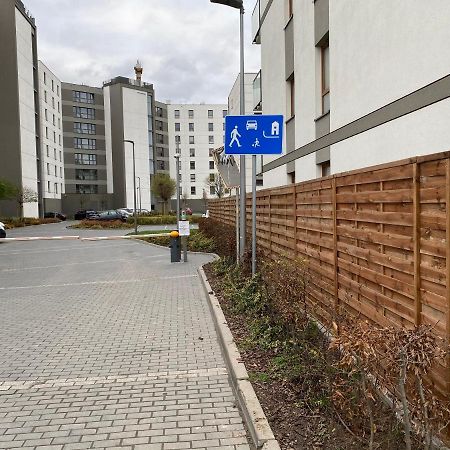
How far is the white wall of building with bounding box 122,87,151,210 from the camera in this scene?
7519 centimetres

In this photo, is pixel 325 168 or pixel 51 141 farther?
pixel 51 141

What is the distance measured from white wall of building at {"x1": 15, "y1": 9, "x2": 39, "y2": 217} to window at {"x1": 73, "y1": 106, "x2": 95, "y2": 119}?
19006mm

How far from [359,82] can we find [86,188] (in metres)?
71.5

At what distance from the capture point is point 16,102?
4941cm

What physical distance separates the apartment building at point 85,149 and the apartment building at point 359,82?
6278 cm

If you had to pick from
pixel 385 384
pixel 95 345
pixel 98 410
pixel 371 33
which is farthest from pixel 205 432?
pixel 371 33

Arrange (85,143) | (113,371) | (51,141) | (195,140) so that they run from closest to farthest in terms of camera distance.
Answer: (113,371), (51,141), (85,143), (195,140)

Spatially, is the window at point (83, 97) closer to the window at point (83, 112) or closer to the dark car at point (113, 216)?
the window at point (83, 112)

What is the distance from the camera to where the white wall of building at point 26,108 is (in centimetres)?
5059

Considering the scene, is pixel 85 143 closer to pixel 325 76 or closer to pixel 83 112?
pixel 83 112

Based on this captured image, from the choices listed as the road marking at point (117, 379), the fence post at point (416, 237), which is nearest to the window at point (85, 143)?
the road marking at point (117, 379)

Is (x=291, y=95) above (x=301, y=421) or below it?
above

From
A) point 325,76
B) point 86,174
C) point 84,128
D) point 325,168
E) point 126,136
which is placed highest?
point 84,128

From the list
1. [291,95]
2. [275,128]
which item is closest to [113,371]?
[275,128]
